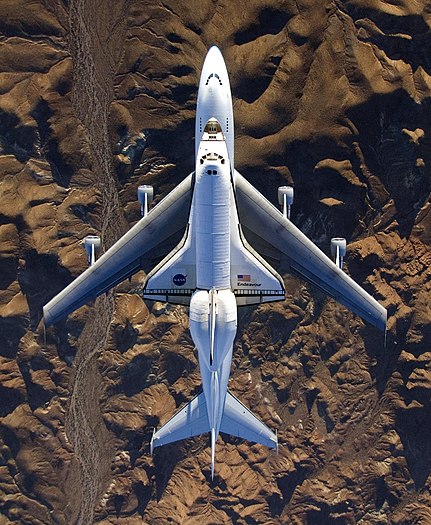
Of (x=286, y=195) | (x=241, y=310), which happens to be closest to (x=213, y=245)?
(x=286, y=195)

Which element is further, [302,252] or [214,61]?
[302,252]

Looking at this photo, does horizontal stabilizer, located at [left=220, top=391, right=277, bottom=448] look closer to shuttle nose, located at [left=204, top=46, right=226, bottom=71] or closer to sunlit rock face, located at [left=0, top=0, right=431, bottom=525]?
sunlit rock face, located at [left=0, top=0, right=431, bottom=525]

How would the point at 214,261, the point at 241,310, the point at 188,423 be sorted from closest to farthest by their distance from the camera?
the point at 214,261
the point at 188,423
the point at 241,310

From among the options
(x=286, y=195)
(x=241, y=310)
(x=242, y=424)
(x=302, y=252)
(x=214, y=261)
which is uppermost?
(x=286, y=195)

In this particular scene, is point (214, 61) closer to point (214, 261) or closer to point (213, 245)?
point (213, 245)

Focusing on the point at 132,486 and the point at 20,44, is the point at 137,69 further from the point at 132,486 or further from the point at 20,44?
the point at 132,486

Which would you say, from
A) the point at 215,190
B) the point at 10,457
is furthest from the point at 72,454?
the point at 215,190

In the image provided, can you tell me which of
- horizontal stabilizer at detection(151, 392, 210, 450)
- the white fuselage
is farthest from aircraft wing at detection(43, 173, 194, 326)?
horizontal stabilizer at detection(151, 392, 210, 450)

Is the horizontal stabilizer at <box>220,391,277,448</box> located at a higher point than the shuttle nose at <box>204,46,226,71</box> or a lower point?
lower
